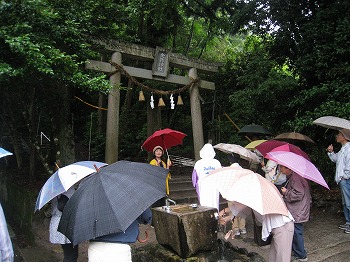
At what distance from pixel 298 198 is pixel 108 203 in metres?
3.13

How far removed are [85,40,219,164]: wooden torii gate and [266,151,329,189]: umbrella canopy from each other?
4.31 m

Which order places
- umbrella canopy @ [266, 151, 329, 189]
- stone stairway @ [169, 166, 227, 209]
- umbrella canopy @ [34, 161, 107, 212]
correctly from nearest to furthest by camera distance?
umbrella canopy @ [34, 161, 107, 212] < umbrella canopy @ [266, 151, 329, 189] < stone stairway @ [169, 166, 227, 209]

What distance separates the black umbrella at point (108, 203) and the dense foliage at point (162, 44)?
250 centimetres

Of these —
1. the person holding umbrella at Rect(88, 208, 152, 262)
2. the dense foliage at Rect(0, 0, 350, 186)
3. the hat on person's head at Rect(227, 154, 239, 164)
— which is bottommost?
the person holding umbrella at Rect(88, 208, 152, 262)

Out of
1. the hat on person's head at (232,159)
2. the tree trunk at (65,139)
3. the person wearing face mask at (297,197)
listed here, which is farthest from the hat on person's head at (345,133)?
the tree trunk at (65,139)

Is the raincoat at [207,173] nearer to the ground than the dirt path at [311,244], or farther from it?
farther from it

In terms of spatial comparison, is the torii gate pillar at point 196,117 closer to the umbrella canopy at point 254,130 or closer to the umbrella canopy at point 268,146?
the umbrella canopy at point 254,130

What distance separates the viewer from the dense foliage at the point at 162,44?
16.8ft

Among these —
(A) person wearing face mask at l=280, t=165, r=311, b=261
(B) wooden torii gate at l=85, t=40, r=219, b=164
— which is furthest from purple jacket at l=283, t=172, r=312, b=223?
(B) wooden torii gate at l=85, t=40, r=219, b=164

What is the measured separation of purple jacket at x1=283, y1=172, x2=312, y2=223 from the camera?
4633 mm

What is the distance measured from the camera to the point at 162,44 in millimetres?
12320

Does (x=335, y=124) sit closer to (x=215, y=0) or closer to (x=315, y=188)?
(x=315, y=188)

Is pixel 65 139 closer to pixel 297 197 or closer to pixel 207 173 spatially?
pixel 207 173

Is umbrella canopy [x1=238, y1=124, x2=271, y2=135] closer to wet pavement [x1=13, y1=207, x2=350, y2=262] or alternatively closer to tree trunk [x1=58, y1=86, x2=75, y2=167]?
wet pavement [x1=13, y1=207, x2=350, y2=262]
